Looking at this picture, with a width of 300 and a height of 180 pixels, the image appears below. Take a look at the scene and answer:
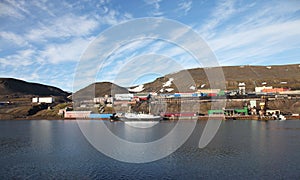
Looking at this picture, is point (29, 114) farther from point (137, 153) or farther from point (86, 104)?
point (137, 153)

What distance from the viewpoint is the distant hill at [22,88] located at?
106 metres

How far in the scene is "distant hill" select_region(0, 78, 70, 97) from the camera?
4171 inches

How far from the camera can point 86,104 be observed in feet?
250

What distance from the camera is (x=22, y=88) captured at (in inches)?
4481

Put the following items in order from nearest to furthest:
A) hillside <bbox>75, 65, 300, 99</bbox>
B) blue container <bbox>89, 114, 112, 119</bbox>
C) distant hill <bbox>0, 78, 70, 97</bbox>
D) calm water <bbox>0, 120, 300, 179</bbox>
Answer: calm water <bbox>0, 120, 300, 179</bbox>, blue container <bbox>89, 114, 112, 119</bbox>, hillside <bbox>75, 65, 300, 99</bbox>, distant hill <bbox>0, 78, 70, 97</bbox>

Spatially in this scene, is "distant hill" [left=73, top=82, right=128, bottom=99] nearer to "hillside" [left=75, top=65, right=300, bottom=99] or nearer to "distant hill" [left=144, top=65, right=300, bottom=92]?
"hillside" [left=75, top=65, right=300, bottom=99]

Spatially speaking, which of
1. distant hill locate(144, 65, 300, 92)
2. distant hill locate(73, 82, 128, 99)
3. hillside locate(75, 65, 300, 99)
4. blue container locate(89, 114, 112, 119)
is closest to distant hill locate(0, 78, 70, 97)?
distant hill locate(73, 82, 128, 99)

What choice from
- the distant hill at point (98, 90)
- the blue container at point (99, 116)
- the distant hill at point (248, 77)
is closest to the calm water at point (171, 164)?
the blue container at point (99, 116)

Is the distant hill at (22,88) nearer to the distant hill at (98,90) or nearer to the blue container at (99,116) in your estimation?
the distant hill at (98,90)

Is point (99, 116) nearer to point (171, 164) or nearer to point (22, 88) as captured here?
point (171, 164)

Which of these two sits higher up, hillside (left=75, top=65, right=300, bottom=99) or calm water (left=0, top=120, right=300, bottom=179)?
hillside (left=75, top=65, right=300, bottom=99)

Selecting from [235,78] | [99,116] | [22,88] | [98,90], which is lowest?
[99,116]

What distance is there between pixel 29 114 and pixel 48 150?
5924 centimetres

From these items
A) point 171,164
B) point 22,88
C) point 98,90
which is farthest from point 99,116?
point 98,90
